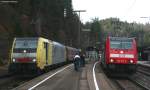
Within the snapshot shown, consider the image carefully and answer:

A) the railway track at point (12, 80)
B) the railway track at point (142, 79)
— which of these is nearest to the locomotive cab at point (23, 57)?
the railway track at point (12, 80)

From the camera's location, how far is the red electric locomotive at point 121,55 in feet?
99.0

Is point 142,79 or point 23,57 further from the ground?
point 23,57

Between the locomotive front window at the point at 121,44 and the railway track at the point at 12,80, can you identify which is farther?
the locomotive front window at the point at 121,44

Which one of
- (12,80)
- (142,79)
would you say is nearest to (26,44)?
(12,80)

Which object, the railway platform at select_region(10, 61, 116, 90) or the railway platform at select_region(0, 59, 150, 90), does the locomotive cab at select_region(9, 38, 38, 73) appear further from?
the railway platform at select_region(10, 61, 116, 90)

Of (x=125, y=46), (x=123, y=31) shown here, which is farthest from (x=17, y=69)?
(x=123, y=31)

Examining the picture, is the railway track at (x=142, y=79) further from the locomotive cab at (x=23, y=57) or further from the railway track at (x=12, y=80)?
the railway track at (x=12, y=80)

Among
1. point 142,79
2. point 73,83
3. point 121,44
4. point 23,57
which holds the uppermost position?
point 121,44

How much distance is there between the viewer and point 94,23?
161 meters

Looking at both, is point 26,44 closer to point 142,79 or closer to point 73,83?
point 73,83

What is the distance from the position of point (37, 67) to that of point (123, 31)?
90.8 m

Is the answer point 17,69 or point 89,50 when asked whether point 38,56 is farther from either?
point 89,50

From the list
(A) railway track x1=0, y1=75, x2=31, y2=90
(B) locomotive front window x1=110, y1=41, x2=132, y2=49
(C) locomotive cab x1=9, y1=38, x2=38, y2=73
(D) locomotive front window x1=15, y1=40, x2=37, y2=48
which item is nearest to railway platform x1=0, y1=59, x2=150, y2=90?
(A) railway track x1=0, y1=75, x2=31, y2=90

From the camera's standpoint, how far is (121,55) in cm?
3052
